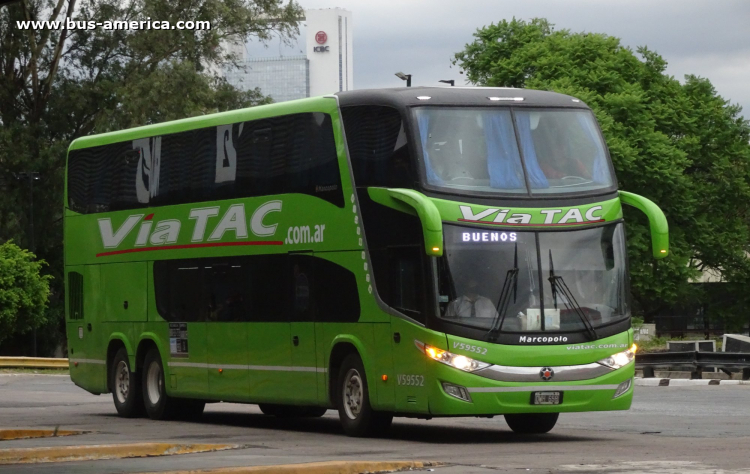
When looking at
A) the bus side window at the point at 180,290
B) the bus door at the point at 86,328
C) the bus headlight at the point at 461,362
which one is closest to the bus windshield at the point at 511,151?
the bus headlight at the point at 461,362

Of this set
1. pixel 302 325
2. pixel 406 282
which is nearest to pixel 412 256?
pixel 406 282

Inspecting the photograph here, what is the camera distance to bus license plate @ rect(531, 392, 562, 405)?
53.8 ft

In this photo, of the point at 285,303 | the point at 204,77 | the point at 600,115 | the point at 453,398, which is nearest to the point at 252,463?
the point at 453,398

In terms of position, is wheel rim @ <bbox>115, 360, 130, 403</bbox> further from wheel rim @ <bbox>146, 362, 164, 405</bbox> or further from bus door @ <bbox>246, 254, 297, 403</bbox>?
bus door @ <bbox>246, 254, 297, 403</bbox>

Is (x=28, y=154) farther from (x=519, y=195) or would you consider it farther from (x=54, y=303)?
(x=519, y=195)

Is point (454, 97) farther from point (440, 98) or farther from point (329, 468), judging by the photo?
point (329, 468)

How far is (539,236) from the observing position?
1673 cm

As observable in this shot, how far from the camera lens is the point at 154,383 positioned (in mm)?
22797

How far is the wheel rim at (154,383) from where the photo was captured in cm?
2266

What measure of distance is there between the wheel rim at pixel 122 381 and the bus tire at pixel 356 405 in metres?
6.19

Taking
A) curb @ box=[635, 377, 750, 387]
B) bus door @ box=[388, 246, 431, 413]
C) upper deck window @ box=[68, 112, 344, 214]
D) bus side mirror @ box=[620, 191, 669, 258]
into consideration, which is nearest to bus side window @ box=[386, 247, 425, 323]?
bus door @ box=[388, 246, 431, 413]

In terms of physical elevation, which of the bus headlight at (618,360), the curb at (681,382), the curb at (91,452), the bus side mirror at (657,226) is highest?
the bus side mirror at (657,226)

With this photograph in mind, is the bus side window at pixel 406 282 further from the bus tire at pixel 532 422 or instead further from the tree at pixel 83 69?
the tree at pixel 83 69

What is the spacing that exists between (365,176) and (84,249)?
27.5 feet
